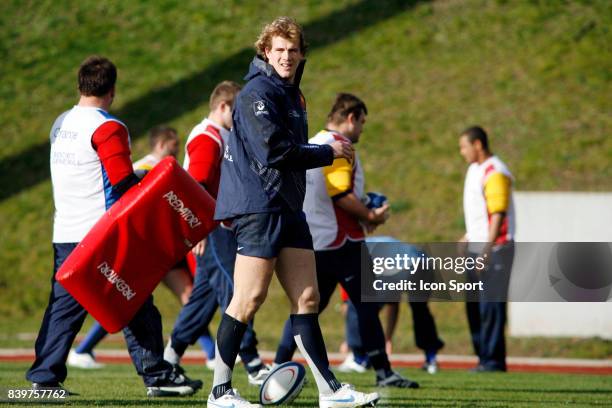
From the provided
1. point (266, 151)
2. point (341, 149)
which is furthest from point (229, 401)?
point (341, 149)

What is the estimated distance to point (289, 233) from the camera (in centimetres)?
564

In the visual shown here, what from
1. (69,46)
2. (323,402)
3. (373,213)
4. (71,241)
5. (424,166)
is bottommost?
(323,402)

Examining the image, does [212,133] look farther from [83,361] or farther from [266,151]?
[83,361]

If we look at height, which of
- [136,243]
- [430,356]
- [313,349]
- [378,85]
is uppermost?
[378,85]

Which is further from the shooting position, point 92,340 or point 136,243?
point 92,340

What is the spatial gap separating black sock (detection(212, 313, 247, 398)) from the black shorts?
40 centimetres

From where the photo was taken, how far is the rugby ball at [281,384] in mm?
5691

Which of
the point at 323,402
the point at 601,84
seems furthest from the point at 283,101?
the point at 601,84

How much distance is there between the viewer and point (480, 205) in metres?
10.6

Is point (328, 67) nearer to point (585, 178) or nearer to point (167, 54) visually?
point (167, 54)

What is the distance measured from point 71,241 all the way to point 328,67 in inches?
A: 630

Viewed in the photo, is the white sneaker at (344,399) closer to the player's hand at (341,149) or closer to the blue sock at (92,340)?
the player's hand at (341,149)

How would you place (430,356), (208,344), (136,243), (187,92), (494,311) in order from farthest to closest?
(187,92)
(494,311)
(430,356)
(208,344)
(136,243)

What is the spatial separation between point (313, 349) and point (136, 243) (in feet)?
4.90
